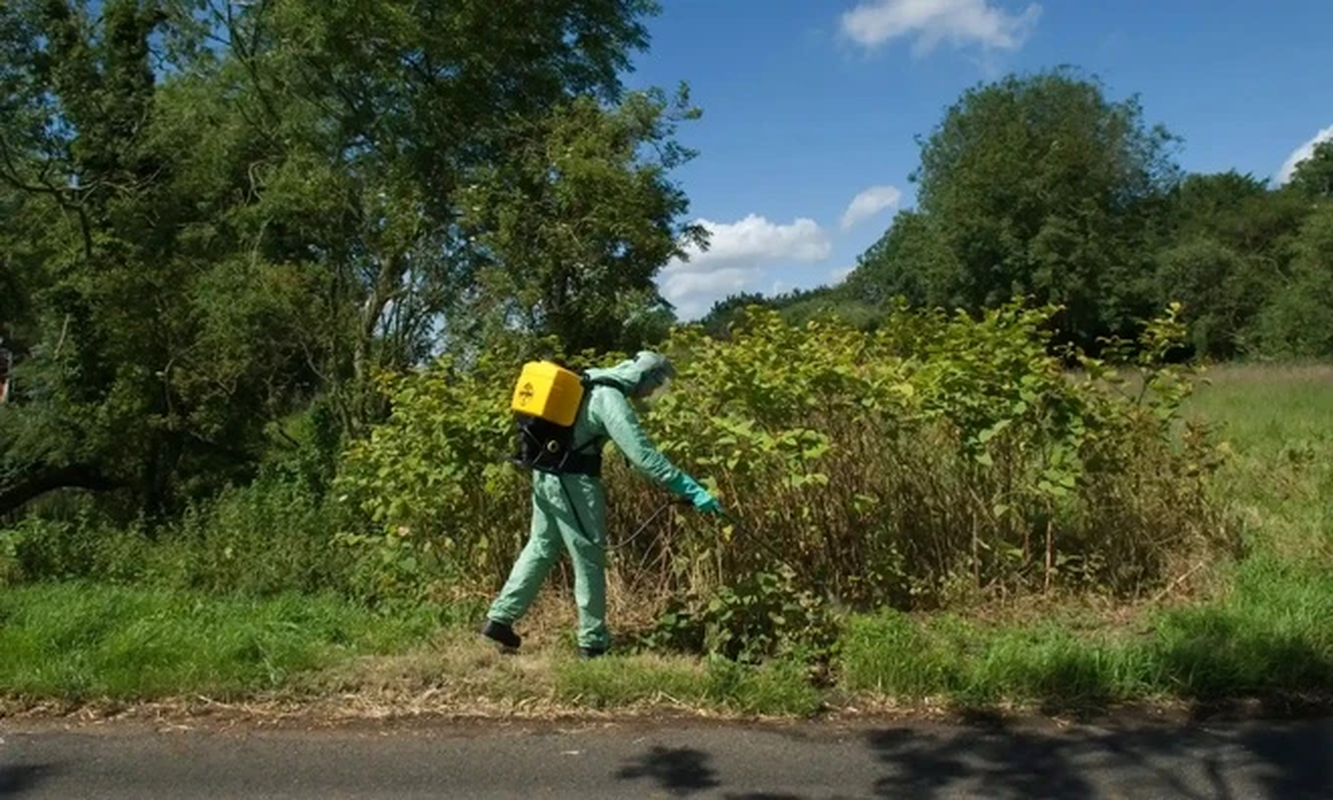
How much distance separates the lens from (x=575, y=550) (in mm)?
5633

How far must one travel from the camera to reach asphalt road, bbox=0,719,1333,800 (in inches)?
167

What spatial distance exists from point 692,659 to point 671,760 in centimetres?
110

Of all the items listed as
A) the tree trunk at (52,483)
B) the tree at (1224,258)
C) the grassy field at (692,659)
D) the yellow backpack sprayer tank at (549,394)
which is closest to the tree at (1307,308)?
the tree at (1224,258)

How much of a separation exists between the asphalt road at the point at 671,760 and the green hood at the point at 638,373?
1.63 m

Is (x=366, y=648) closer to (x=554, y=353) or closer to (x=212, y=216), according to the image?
(x=554, y=353)

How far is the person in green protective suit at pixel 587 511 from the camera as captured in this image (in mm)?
5480

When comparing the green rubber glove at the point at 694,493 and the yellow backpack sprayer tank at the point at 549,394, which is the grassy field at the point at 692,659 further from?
the yellow backpack sprayer tank at the point at 549,394

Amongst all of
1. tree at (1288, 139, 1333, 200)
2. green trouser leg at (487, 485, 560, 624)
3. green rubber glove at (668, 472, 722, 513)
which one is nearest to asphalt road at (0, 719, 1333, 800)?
green trouser leg at (487, 485, 560, 624)

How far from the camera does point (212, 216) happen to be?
51.8 feet

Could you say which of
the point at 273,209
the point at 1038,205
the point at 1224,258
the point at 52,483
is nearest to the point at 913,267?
the point at 1038,205

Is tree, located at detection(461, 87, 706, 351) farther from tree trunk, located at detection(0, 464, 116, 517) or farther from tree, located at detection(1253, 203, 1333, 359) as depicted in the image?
tree, located at detection(1253, 203, 1333, 359)

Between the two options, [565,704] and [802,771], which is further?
[565,704]

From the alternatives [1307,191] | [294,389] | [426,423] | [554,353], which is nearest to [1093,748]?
[426,423]

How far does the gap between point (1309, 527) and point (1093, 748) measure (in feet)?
12.3
